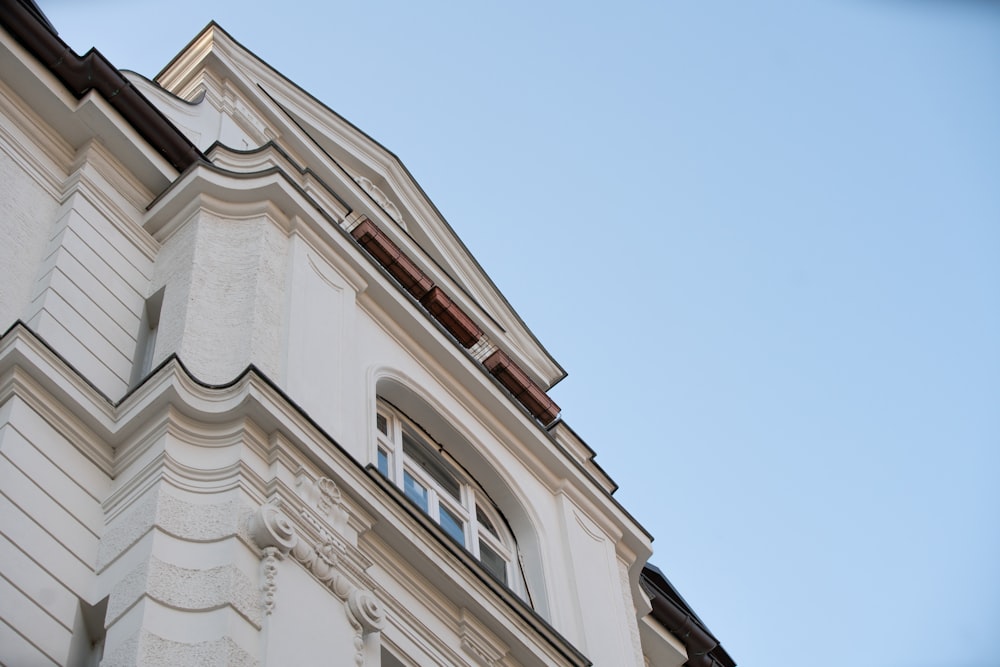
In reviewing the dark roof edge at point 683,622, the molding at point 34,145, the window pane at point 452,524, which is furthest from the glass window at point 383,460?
the dark roof edge at point 683,622

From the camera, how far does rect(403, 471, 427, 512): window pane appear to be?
15.9m

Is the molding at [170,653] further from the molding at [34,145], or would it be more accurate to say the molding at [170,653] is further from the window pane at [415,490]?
the molding at [34,145]

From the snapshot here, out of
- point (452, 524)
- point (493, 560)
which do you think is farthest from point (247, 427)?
point (493, 560)

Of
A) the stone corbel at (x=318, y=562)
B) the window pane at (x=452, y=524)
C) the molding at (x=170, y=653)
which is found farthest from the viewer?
the window pane at (x=452, y=524)

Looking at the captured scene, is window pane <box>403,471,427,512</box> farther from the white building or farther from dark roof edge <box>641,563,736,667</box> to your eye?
dark roof edge <box>641,563,736,667</box>

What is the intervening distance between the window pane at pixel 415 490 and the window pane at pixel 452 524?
319 millimetres

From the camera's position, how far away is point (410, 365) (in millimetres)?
16969

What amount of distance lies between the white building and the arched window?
3 cm

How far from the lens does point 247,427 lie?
1267 cm

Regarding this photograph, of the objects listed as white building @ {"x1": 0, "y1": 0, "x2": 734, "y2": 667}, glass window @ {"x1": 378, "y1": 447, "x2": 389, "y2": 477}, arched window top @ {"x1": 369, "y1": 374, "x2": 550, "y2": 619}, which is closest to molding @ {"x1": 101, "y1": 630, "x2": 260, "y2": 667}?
white building @ {"x1": 0, "y1": 0, "x2": 734, "y2": 667}

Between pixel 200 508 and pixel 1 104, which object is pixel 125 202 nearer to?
pixel 1 104

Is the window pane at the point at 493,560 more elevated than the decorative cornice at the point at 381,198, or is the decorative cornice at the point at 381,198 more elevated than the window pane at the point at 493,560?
the decorative cornice at the point at 381,198

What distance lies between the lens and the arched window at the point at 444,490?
1600 cm

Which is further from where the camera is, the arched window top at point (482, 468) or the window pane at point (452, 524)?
the arched window top at point (482, 468)
